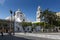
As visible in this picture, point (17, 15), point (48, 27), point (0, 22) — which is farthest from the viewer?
point (17, 15)

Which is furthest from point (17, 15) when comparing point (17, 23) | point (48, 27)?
point (48, 27)

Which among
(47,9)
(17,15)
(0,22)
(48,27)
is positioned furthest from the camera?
(17,15)

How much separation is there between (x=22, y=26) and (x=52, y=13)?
1087 inches

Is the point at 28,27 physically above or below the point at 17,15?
below

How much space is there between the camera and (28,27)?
95.6 m

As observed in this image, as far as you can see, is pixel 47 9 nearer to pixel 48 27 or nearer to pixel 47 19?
pixel 47 19

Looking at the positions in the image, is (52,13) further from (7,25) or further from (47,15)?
(7,25)

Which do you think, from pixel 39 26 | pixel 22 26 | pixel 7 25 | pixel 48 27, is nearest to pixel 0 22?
pixel 7 25

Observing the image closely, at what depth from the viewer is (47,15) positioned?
229 feet

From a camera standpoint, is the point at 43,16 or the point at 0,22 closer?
the point at 43,16

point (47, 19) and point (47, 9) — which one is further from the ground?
point (47, 9)

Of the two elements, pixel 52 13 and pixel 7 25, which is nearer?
pixel 52 13

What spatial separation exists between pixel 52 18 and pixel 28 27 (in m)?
27.0

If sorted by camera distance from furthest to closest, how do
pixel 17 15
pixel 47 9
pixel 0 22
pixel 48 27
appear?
pixel 17 15
pixel 0 22
pixel 48 27
pixel 47 9
